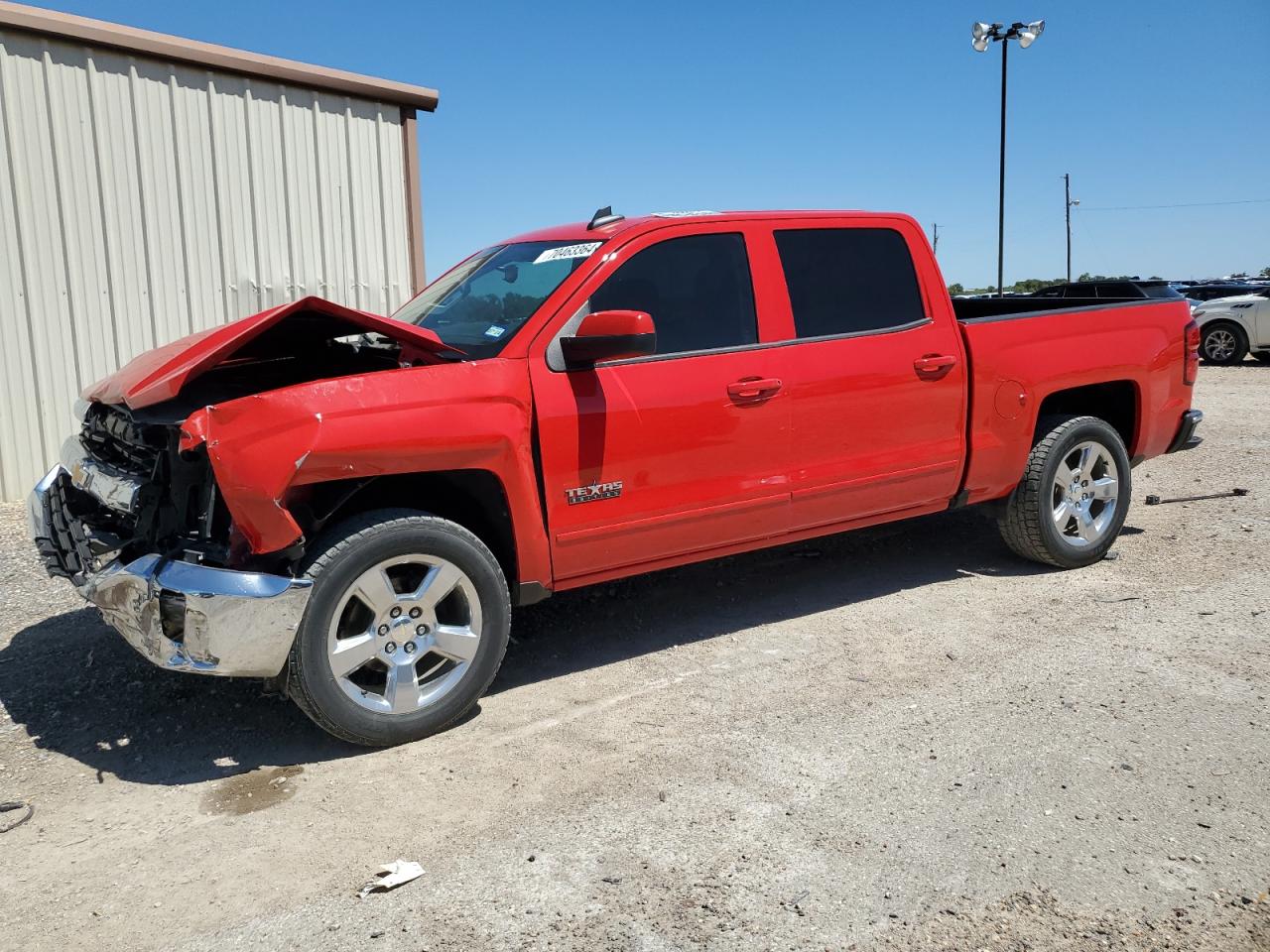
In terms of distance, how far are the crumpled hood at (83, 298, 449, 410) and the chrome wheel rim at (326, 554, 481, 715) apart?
2.76 feet

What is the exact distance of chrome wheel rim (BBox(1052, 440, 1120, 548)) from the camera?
577 cm

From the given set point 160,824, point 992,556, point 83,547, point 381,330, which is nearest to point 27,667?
point 83,547

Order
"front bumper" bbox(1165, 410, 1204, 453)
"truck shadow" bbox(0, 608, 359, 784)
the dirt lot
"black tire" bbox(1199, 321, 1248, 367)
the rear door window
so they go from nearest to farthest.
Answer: the dirt lot → "truck shadow" bbox(0, 608, 359, 784) → the rear door window → "front bumper" bbox(1165, 410, 1204, 453) → "black tire" bbox(1199, 321, 1248, 367)

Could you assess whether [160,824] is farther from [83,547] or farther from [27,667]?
[27,667]

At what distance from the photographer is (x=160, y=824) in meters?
3.30

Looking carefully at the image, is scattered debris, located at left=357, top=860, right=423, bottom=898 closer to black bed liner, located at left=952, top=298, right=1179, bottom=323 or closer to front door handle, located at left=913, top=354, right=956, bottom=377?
front door handle, located at left=913, top=354, right=956, bottom=377

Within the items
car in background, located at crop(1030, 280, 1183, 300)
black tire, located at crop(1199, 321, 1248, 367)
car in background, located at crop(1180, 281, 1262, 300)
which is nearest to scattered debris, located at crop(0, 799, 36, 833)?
car in background, located at crop(1030, 280, 1183, 300)

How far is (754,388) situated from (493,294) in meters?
1.26

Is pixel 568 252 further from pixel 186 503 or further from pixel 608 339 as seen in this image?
pixel 186 503

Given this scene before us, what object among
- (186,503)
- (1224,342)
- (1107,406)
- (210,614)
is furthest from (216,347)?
(1224,342)

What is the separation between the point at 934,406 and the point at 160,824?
383cm

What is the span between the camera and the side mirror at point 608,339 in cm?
393

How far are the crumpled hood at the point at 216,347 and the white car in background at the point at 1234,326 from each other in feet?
57.5

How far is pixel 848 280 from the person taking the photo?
4.98 meters
